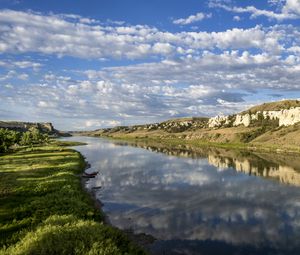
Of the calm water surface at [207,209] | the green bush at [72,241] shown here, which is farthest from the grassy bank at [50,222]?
the calm water surface at [207,209]

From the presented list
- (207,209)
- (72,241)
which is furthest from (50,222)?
(207,209)

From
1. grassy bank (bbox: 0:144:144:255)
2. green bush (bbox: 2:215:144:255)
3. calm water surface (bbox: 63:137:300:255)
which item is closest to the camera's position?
green bush (bbox: 2:215:144:255)

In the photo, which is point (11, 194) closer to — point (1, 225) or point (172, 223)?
point (1, 225)

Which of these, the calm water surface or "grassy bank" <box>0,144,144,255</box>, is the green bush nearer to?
"grassy bank" <box>0,144,144,255</box>

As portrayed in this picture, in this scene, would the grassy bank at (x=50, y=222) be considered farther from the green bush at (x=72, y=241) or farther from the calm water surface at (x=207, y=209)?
the calm water surface at (x=207, y=209)

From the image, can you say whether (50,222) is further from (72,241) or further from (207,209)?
(207,209)

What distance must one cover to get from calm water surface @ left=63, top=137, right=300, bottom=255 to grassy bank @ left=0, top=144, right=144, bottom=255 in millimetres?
4936

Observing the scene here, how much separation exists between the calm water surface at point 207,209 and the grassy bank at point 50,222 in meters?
4.94

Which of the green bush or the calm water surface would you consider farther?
the calm water surface

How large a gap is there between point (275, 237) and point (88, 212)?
18.8m

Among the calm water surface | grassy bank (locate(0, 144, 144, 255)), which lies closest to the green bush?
grassy bank (locate(0, 144, 144, 255))

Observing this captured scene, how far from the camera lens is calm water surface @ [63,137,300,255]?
1401 inches

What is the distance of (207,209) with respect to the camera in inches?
1965

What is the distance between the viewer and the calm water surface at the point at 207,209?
117 ft
